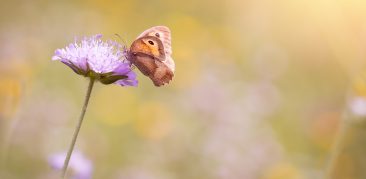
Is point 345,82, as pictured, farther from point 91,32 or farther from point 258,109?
point 91,32

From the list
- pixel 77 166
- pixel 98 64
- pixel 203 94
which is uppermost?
pixel 203 94

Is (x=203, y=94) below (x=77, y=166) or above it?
above

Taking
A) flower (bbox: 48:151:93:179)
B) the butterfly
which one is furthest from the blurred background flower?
the butterfly

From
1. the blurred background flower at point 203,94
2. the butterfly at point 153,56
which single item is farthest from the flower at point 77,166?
the butterfly at point 153,56

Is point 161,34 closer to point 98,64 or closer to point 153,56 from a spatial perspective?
point 153,56

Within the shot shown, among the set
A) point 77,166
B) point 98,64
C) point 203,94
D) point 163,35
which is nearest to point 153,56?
point 163,35

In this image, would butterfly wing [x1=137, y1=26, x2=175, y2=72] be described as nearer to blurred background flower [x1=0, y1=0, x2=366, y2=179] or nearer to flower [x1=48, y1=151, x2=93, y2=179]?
flower [x1=48, y1=151, x2=93, y2=179]
